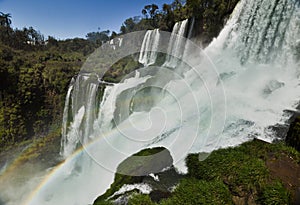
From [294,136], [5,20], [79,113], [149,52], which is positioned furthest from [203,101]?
[5,20]

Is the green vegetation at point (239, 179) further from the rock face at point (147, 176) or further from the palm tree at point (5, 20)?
the palm tree at point (5, 20)

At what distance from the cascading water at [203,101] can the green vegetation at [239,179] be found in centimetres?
29

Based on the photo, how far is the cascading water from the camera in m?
3.07

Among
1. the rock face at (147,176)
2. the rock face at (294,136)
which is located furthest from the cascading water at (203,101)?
the rock face at (294,136)

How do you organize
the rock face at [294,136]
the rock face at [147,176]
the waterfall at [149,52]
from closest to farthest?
1. the rock face at [147,176]
2. the rock face at [294,136]
3. the waterfall at [149,52]

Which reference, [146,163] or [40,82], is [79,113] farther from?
[146,163]

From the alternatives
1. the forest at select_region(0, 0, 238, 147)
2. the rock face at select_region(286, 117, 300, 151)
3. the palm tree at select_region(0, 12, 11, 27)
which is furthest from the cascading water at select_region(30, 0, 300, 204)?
the palm tree at select_region(0, 12, 11, 27)

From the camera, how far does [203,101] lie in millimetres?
3004

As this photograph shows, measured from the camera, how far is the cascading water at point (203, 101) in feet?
10.1

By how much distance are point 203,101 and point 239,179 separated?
112 cm

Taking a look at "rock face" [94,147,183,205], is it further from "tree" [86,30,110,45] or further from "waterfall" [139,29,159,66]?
"tree" [86,30,110,45]

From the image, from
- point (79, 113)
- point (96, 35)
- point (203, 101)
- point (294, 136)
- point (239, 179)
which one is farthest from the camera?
point (96, 35)

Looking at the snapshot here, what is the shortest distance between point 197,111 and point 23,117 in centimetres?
1533

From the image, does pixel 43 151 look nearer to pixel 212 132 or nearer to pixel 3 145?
pixel 3 145
